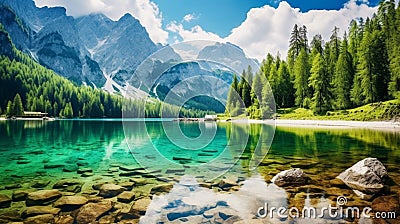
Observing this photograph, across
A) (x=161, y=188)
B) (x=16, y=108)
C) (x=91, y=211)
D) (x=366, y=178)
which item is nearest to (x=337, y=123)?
(x=366, y=178)

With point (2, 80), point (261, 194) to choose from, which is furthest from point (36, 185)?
point (2, 80)

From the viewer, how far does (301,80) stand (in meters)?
69.9

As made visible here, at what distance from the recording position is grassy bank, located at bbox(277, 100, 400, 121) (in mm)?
42656

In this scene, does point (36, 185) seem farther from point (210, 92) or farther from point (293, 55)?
point (293, 55)

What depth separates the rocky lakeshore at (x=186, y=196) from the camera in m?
7.15

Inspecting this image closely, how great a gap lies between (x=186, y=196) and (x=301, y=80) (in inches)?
2651

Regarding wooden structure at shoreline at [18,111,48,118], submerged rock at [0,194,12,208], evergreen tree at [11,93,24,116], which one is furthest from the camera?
wooden structure at shoreline at [18,111,48,118]

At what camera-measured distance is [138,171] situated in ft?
43.9

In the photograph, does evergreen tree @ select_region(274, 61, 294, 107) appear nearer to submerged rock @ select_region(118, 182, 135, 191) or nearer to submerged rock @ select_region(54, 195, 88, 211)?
submerged rock @ select_region(118, 182, 135, 191)

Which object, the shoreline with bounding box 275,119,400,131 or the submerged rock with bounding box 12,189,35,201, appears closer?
the submerged rock with bounding box 12,189,35,201

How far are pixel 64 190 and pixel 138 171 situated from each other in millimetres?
4076

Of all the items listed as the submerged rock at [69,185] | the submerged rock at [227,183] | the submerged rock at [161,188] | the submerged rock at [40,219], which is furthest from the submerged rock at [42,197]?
the submerged rock at [227,183]

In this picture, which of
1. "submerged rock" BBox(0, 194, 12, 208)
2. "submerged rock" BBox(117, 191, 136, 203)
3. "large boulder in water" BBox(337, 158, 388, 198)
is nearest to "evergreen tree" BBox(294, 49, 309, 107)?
"large boulder in water" BBox(337, 158, 388, 198)

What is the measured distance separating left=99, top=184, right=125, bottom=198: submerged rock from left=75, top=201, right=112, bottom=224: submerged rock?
36.5 inches
